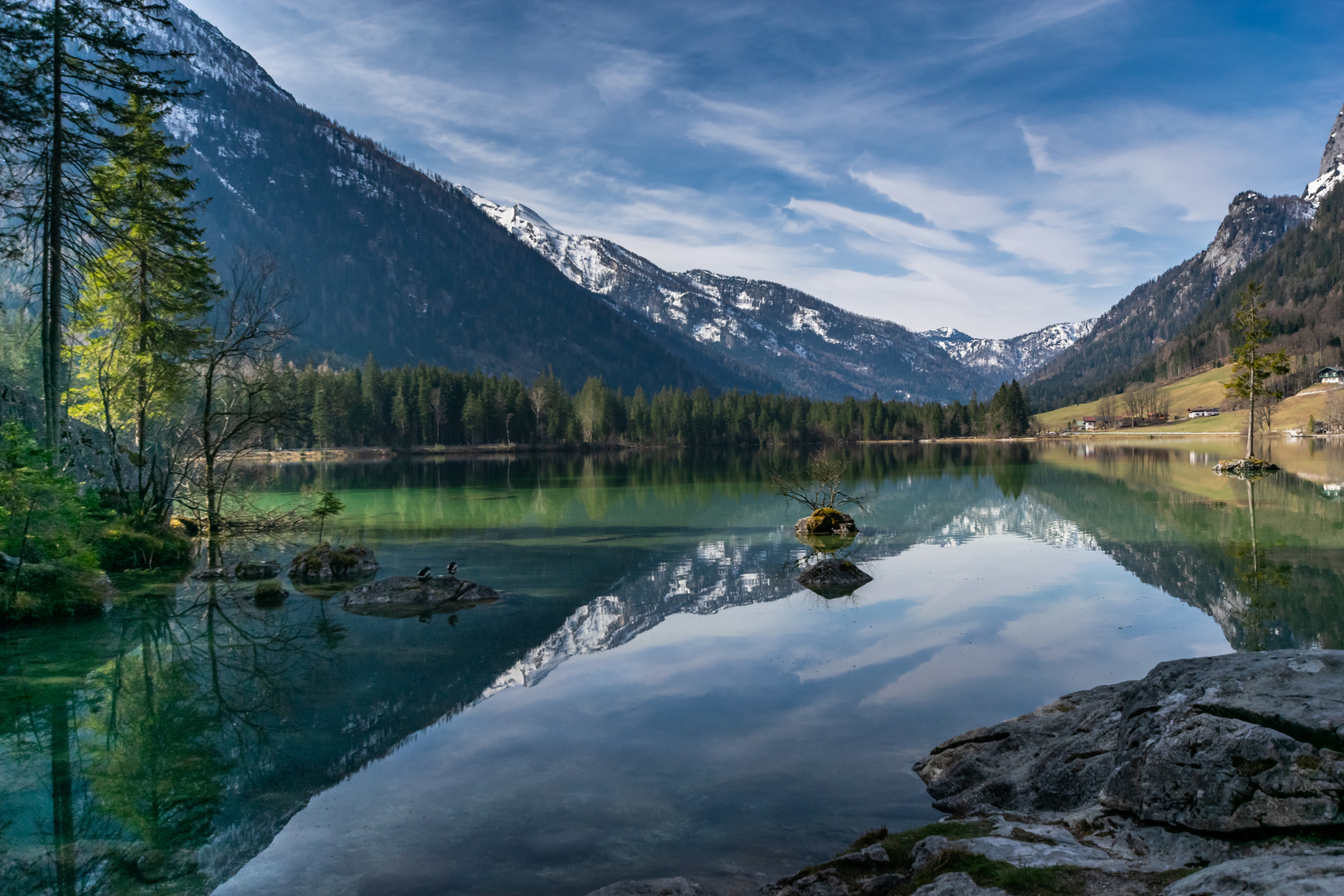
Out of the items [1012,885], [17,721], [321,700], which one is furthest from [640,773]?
[17,721]

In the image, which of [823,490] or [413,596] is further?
[823,490]

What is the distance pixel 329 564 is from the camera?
1133 inches

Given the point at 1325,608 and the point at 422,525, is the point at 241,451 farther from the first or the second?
the point at 1325,608

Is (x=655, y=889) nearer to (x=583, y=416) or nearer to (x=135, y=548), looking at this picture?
(x=135, y=548)

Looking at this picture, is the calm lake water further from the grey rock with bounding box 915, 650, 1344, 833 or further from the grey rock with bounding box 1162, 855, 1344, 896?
the grey rock with bounding box 1162, 855, 1344, 896

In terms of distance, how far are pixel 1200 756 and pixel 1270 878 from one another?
2.36 metres

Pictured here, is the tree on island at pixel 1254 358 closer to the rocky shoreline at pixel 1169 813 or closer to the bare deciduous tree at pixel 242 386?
the rocky shoreline at pixel 1169 813

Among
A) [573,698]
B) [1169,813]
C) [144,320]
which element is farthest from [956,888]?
[144,320]

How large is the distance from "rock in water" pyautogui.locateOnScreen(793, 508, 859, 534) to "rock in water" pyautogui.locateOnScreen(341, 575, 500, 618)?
17.7 metres

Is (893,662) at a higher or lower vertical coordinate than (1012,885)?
lower

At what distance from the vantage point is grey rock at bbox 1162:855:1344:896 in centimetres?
500

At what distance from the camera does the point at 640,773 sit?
461 inches

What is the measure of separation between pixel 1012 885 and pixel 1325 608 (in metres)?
19.5

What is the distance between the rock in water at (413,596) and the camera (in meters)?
23.1
